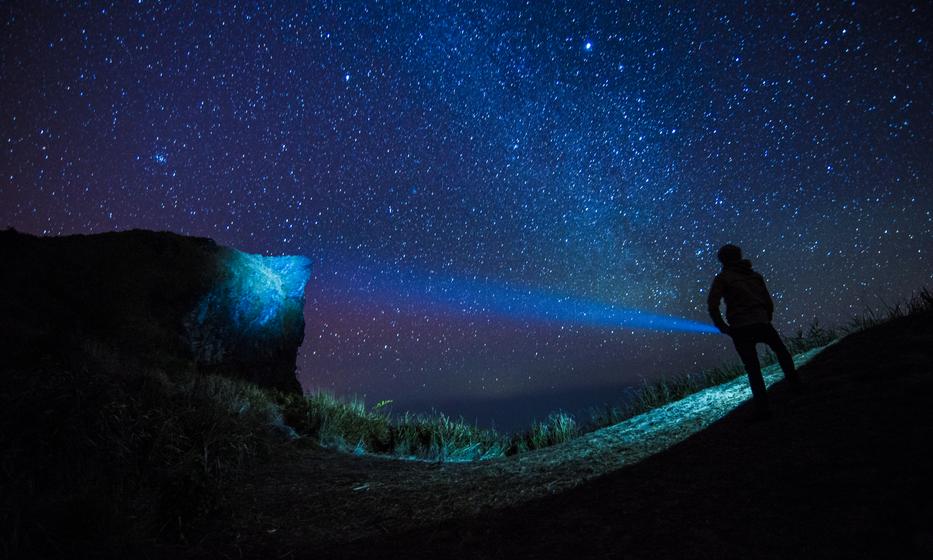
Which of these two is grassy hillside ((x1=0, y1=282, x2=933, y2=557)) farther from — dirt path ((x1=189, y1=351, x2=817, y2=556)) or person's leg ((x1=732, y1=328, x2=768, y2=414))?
person's leg ((x1=732, y1=328, x2=768, y2=414))

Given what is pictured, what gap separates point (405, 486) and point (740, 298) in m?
4.02

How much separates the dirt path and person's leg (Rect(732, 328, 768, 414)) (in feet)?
2.67

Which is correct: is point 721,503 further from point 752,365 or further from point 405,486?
point 405,486

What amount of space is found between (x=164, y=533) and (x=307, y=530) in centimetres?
99

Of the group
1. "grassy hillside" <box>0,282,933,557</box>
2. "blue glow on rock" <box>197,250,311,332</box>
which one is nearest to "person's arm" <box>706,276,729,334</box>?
"grassy hillside" <box>0,282,933,557</box>

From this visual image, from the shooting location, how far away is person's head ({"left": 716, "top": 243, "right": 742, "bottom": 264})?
209 inches

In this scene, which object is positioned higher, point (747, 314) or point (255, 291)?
point (255, 291)

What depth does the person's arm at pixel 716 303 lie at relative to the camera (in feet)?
16.2

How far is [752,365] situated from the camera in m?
4.72

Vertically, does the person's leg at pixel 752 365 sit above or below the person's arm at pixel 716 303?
below

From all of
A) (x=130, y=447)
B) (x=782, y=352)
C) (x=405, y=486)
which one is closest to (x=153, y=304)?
(x=130, y=447)

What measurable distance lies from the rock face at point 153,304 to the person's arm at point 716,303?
28.2 feet

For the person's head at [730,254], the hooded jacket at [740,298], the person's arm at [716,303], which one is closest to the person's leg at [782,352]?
the hooded jacket at [740,298]

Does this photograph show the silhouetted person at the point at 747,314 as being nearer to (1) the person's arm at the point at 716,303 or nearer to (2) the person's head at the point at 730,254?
(1) the person's arm at the point at 716,303
